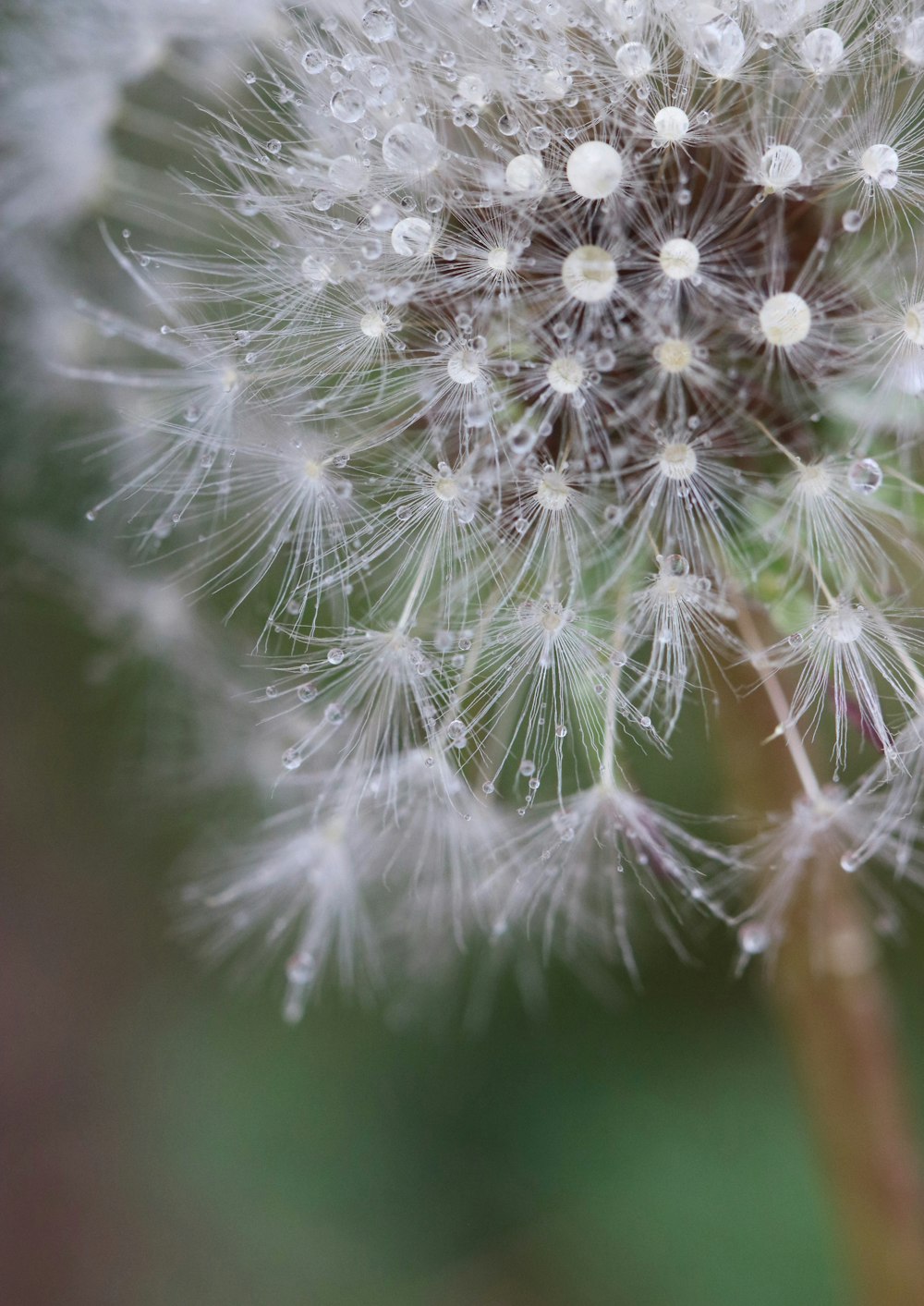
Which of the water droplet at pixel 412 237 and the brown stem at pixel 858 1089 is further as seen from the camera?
the brown stem at pixel 858 1089

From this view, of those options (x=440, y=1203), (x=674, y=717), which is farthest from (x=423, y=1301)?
(x=674, y=717)

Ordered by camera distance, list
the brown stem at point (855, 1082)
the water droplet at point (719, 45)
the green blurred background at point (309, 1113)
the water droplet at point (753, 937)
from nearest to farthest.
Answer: the water droplet at point (719, 45) → the water droplet at point (753, 937) → the brown stem at point (855, 1082) → the green blurred background at point (309, 1113)

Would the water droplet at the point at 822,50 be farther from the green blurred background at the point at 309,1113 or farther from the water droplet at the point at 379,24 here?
the green blurred background at the point at 309,1113

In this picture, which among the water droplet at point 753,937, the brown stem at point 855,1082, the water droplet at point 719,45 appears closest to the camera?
the water droplet at point 719,45

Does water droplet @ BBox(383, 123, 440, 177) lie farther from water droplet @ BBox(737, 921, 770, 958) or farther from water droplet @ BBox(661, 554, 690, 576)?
water droplet @ BBox(737, 921, 770, 958)

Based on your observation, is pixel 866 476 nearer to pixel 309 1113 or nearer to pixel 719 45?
pixel 719 45

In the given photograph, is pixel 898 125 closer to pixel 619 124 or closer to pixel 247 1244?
pixel 619 124

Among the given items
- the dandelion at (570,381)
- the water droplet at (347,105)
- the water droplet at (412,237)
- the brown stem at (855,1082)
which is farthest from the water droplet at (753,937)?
the water droplet at (347,105)

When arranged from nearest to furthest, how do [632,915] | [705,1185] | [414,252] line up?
[414,252] → [632,915] → [705,1185]

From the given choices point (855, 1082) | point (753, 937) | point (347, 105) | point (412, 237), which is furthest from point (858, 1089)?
point (347, 105)
